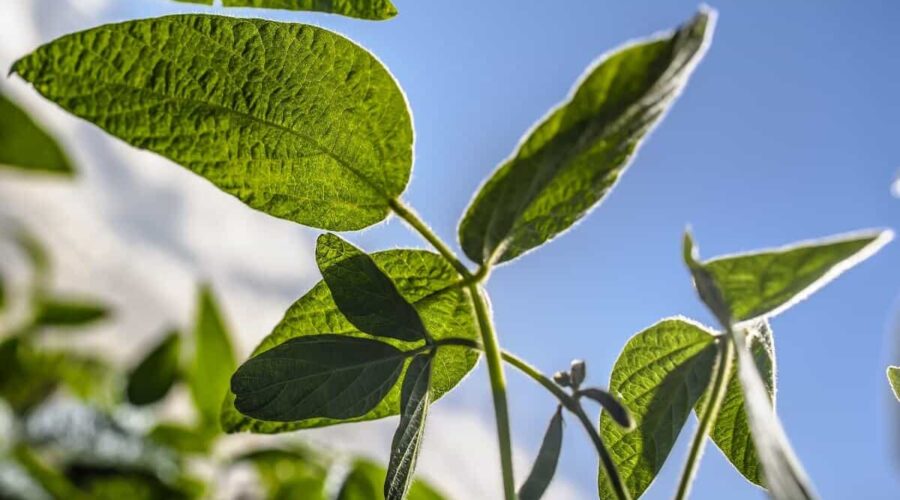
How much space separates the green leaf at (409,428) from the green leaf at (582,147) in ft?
0.23

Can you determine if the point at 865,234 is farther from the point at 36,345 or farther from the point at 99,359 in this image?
the point at 99,359

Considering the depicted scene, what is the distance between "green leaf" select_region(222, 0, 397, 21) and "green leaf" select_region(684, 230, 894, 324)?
7.6 inches

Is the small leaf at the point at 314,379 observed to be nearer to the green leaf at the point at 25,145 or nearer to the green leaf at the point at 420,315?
the green leaf at the point at 420,315

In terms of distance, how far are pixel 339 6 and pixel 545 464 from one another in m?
0.25

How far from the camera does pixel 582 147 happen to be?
35cm

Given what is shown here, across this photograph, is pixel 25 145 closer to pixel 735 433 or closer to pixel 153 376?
pixel 153 376

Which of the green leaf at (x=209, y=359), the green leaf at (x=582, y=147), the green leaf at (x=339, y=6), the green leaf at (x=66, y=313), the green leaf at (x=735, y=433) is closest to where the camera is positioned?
the green leaf at (x=582, y=147)

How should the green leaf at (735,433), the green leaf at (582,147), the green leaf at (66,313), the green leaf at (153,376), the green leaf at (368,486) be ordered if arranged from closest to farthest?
the green leaf at (582,147), the green leaf at (735,433), the green leaf at (368,486), the green leaf at (153,376), the green leaf at (66,313)

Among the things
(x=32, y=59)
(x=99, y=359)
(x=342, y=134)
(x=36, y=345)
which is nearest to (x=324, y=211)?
(x=342, y=134)

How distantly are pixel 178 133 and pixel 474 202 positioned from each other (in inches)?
6.0

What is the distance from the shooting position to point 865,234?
0.32 m

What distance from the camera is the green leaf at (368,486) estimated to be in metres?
1.15

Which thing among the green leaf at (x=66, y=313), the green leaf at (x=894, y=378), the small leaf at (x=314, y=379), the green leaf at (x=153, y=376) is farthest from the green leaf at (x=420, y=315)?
the green leaf at (x=66, y=313)

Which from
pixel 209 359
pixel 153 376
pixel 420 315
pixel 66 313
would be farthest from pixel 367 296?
pixel 66 313
